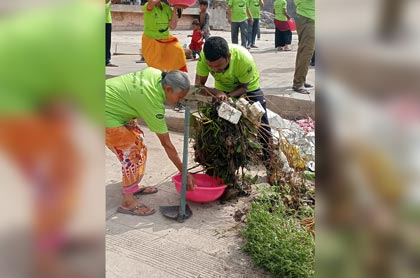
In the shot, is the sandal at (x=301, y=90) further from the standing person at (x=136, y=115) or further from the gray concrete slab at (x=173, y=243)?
the standing person at (x=136, y=115)

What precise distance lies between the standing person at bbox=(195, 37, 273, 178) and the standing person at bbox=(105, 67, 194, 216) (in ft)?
1.25

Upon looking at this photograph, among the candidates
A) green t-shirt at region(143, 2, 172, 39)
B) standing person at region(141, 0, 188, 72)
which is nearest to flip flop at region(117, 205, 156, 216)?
standing person at region(141, 0, 188, 72)

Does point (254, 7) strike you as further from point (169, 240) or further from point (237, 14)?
point (169, 240)

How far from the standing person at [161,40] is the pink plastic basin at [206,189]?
2.02 m

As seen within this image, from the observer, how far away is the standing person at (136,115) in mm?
3096

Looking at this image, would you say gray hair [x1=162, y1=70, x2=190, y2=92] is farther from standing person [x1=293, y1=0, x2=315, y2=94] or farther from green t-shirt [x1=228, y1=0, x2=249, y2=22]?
green t-shirt [x1=228, y1=0, x2=249, y2=22]

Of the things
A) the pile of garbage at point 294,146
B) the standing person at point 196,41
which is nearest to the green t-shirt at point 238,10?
the standing person at point 196,41

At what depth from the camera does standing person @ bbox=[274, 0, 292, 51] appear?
1097 centimetres
